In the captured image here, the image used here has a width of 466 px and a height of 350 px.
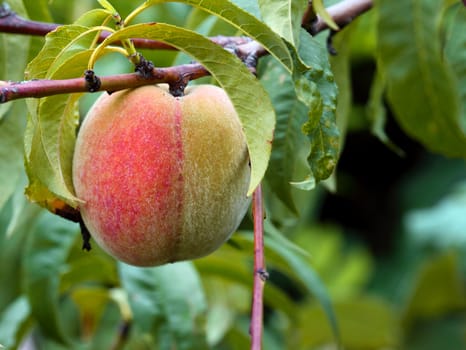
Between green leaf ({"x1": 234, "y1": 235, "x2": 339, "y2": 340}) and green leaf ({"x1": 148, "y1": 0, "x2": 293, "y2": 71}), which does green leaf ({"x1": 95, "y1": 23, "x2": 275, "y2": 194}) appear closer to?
green leaf ({"x1": 148, "y1": 0, "x2": 293, "y2": 71})

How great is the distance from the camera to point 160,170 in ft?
2.77

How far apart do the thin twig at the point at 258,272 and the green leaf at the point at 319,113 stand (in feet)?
0.24

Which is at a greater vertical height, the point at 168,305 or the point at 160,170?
the point at 160,170

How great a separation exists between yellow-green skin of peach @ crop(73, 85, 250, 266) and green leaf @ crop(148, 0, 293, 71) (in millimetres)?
98

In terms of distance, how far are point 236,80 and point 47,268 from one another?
0.66 meters

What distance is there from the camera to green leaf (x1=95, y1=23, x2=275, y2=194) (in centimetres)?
79

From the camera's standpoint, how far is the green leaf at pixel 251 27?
2.62 ft

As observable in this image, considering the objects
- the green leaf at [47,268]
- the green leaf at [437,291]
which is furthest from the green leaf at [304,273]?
the green leaf at [437,291]

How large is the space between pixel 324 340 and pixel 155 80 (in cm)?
164

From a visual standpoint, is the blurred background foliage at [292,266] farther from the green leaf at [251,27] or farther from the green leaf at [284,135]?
the green leaf at [251,27]

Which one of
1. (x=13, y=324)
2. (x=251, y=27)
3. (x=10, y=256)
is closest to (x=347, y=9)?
(x=251, y=27)

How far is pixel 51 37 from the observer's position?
2.68 ft

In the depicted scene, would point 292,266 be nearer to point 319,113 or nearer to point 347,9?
point 347,9

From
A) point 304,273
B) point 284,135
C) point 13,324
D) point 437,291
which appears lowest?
point 437,291
